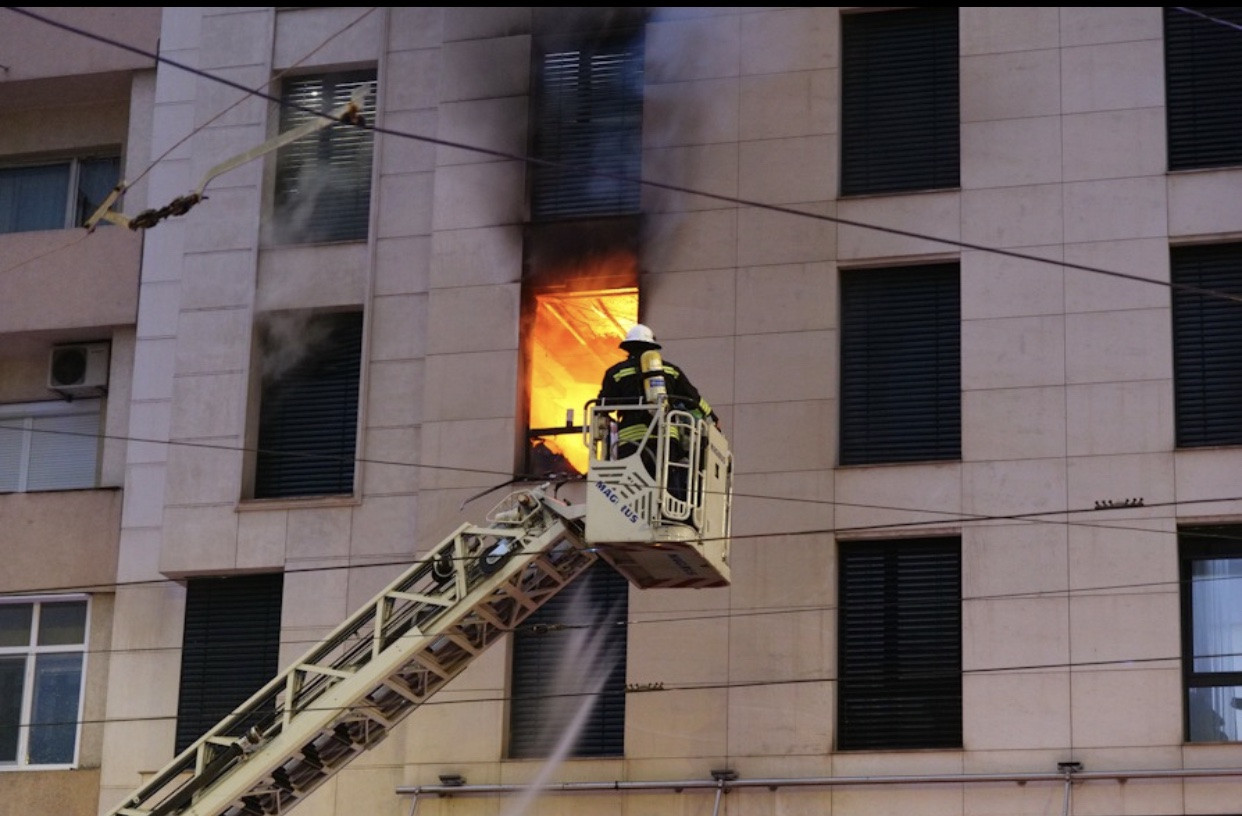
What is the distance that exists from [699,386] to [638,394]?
5194mm

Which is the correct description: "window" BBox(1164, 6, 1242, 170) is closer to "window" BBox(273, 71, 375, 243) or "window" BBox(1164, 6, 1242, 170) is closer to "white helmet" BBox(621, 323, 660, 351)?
"white helmet" BBox(621, 323, 660, 351)

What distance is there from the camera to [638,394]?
19.4 metres

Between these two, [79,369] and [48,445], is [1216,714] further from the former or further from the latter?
[48,445]

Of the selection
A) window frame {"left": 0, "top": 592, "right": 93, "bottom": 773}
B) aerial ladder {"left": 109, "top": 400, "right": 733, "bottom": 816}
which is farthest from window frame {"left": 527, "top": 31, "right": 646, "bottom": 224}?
window frame {"left": 0, "top": 592, "right": 93, "bottom": 773}

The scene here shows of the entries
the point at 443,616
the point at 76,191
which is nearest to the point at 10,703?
the point at 76,191

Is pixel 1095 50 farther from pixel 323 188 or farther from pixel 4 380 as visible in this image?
pixel 4 380

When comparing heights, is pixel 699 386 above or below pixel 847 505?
above

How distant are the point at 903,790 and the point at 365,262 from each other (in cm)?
1065

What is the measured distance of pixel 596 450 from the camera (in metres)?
19.3

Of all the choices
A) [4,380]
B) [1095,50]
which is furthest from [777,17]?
[4,380]

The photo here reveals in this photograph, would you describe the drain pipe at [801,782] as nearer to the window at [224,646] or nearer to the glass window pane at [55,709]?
the window at [224,646]

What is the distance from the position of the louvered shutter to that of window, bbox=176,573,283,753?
1230 centimetres

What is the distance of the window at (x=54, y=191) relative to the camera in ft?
100

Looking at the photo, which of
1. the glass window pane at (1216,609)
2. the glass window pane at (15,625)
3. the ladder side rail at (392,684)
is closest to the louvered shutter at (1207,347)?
the glass window pane at (1216,609)
